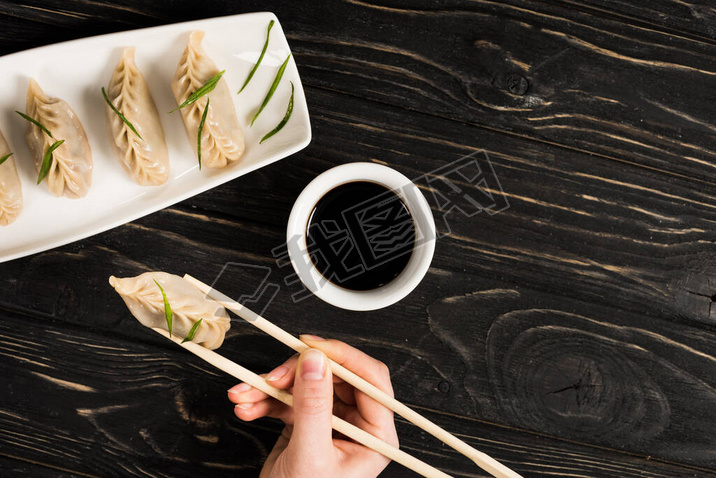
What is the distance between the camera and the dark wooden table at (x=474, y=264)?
1.28 m

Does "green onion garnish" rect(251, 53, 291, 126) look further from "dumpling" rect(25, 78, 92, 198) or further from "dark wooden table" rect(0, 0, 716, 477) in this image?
"dumpling" rect(25, 78, 92, 198)

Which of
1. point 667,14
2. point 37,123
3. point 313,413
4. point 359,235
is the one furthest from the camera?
point 667,14

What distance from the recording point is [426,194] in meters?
1.30

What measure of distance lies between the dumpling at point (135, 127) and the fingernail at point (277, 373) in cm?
53

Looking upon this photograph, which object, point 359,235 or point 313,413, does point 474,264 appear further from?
point 313,413

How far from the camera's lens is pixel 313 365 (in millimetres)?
1028

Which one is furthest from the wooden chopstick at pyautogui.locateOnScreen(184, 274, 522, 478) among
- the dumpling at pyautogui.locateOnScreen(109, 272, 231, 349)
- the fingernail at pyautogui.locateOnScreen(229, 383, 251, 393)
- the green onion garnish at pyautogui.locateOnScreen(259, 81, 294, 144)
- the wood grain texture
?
the wood grain texture

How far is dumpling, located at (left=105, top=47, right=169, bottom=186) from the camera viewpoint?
1.15 meters

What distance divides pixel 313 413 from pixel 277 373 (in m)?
0.17

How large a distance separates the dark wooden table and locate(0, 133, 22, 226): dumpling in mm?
142

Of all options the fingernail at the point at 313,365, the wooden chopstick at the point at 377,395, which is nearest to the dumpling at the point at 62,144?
the wooden chopstick at the point at 377,395

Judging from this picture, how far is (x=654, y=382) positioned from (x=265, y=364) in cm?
104

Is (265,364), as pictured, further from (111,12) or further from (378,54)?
(111,12)

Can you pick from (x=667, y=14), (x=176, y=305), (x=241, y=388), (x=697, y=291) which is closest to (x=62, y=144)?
(x=176, y=305)
